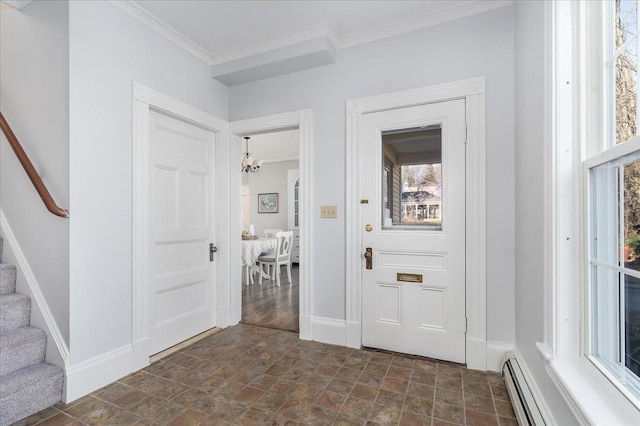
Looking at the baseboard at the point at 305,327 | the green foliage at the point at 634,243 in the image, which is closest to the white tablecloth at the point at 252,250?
the baseboard at the point at 305,327

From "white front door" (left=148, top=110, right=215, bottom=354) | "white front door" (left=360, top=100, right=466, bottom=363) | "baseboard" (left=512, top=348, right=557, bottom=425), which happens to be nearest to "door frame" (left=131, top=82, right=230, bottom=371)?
"white front door" (left=148, top=110, right=215, bottom=354)

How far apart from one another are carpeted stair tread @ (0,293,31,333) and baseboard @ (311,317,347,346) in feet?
7.03

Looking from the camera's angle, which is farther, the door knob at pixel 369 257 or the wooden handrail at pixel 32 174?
the door knob at pixel 369 257

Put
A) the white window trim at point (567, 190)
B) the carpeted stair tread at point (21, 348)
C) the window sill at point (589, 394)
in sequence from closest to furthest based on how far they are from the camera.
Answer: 1. the window sill at point (589, 394)
2. the white window trim at point (567, 190)
3. the carpeted stair tread at point (21, 348)

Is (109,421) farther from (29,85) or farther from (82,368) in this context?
(29,85)

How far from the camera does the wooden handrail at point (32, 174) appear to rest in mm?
1856

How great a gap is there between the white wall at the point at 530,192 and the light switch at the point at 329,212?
141 cm

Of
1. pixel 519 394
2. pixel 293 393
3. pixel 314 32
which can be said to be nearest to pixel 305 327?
pixel 293 393

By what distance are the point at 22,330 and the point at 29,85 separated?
171 cm

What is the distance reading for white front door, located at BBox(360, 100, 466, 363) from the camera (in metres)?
2.35

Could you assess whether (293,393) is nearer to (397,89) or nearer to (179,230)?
(179,230)

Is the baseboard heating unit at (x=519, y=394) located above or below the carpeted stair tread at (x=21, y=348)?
below

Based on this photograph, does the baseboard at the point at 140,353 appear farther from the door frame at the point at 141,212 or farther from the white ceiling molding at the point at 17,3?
the white ceiling molding at the point at 17,3

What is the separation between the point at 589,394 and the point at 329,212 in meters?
2.03
